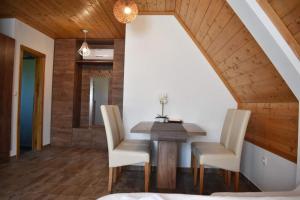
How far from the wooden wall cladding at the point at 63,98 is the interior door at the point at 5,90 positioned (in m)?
1.30

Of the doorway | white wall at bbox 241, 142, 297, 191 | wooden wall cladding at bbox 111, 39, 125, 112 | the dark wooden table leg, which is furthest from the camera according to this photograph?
the doorway

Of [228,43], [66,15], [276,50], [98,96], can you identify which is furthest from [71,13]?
[276,50]

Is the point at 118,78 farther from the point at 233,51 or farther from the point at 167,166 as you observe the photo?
the point at 233,51

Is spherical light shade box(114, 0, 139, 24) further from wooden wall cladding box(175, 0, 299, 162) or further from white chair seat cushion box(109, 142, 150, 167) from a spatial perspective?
white chair seat cushion box(109, 142, 150, 167)

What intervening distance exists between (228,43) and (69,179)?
248 cm

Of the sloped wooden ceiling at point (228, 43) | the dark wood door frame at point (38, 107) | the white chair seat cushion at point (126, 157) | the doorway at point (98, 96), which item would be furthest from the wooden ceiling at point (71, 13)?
the white chair seat cushion at point (126, 157)

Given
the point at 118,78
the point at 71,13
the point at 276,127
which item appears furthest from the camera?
the point at 118,78

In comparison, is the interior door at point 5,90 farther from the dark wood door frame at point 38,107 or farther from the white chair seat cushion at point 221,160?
the white chair seat cushion at point 221,160

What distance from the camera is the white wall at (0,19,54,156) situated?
3.63 meters

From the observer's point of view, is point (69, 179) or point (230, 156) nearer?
point (230, 156)

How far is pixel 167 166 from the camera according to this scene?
2.54 meters

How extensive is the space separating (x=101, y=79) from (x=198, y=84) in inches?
96.3

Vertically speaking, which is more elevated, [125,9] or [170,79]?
[125,9]

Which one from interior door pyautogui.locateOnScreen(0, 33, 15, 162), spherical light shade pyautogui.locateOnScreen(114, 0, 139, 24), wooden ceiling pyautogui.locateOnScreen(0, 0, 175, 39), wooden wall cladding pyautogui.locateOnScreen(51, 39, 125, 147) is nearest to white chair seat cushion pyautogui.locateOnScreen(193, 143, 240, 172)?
spherical light shade pyautogui.locateOnScreen(114, 0, 139, 24)
